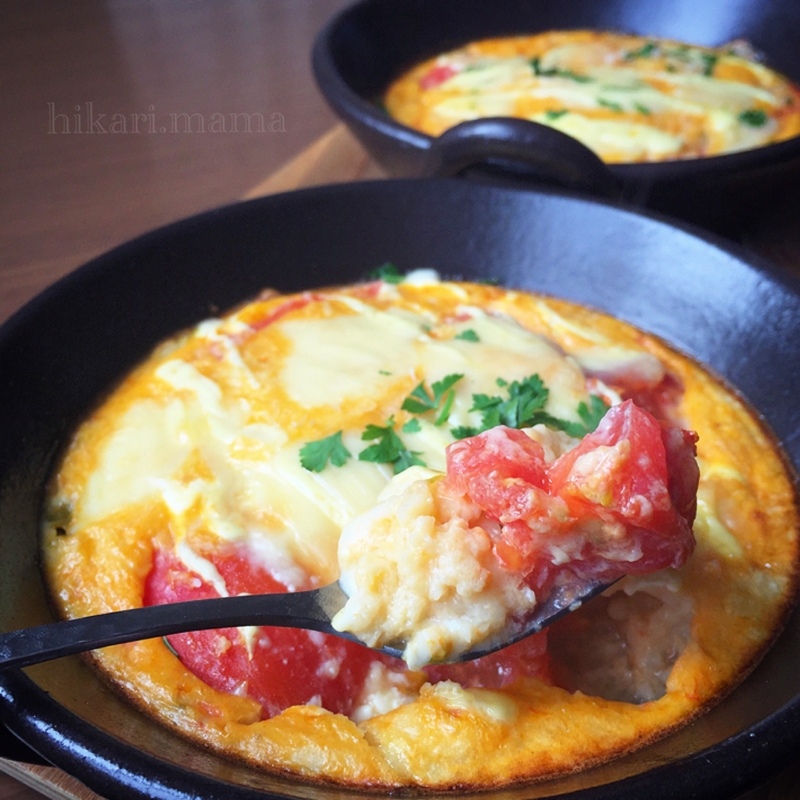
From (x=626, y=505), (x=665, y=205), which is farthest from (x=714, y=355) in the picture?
(x=626, y=505)

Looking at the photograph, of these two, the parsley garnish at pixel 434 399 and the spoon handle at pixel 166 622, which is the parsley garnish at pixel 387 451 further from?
the spoon handle at pixel 166 622

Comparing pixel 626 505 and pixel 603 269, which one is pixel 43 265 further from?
pixel 626 505

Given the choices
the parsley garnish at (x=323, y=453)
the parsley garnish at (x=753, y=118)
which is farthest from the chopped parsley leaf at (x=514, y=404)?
the parsley garnish at (x=753, y=118)

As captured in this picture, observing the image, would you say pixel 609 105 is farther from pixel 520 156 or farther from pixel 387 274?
pixel 387 274

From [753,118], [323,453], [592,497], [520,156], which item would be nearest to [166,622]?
[323,453]

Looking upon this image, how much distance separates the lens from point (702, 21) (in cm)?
400

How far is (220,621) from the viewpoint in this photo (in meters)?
1.21

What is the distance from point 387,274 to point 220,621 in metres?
1.27

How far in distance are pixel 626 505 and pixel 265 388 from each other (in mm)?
913

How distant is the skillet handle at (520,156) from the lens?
2188mm

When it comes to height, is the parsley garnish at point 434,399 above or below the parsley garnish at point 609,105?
below

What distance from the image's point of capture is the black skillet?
1069mm

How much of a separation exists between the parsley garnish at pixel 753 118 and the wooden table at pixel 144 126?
586 millimetres

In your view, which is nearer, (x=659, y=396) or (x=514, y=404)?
(x=514, y=404)
